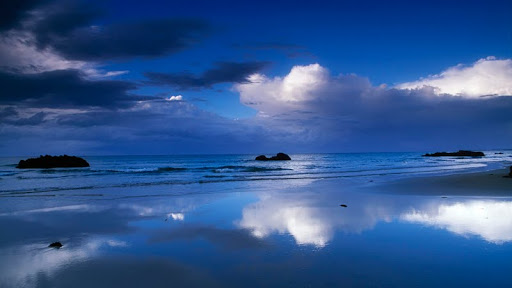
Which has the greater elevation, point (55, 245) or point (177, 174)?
point (177, 174)

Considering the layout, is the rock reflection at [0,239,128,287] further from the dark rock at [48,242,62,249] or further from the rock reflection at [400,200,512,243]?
the rock reflection at [400,200,512,243]

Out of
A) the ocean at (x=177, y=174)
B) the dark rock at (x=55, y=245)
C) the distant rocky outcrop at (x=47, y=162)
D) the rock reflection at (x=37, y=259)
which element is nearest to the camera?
the rock reflection at (x=37, y=259)

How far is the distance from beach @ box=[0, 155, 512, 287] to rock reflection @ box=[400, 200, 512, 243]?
0.04 meters

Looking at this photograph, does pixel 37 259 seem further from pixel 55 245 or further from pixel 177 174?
pixel 177 174

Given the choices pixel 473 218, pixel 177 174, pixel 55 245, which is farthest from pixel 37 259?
pixel 177 174

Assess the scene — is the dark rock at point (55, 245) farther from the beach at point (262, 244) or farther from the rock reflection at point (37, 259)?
the beach at point (262, 244)

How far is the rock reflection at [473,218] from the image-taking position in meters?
9.10

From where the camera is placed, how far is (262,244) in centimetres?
830

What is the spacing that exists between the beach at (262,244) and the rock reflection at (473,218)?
4 centimetres

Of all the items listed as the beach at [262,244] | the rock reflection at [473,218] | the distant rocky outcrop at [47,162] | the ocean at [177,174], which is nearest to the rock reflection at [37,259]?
the beach at [262,244]

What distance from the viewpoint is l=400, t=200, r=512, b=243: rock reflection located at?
9.10m

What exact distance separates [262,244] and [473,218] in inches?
311

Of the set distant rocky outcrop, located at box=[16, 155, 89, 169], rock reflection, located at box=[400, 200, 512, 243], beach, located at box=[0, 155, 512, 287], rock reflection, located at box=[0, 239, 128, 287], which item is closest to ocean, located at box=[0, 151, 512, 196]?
distant rocky outcrop, located at box=[16, 155, 89, 169]

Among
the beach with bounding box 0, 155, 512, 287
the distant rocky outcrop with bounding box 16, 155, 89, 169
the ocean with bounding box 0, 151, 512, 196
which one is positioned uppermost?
the distant rocky outcrop with bounding box 16, 155, 89, 169
